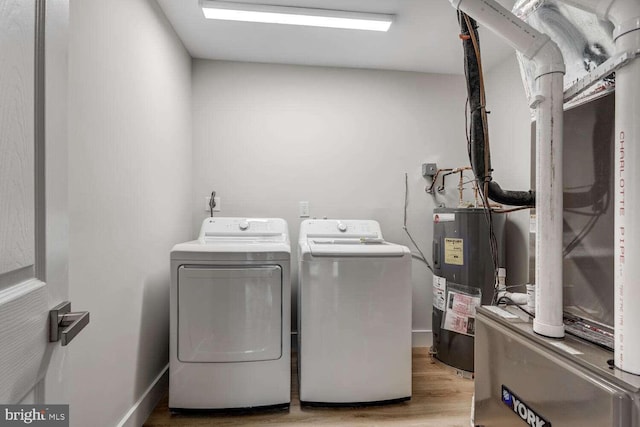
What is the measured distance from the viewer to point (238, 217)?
2371 millimetres

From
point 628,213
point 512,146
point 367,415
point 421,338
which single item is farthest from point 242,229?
point 512,146

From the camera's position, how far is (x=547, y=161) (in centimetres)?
75

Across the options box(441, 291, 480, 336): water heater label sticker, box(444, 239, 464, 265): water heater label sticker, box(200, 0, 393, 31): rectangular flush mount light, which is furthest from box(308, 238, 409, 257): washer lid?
box(200, 0, 393, 31): rectangular flush mount light

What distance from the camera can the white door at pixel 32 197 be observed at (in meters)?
0.46

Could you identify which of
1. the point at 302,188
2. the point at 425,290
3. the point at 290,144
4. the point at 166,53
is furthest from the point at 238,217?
the point at 425,290

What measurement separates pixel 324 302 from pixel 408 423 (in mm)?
817

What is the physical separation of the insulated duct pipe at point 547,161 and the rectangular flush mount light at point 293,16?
1.25 m

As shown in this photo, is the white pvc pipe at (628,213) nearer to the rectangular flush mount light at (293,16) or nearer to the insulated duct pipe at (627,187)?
the insulated duct pipe at (627,187)

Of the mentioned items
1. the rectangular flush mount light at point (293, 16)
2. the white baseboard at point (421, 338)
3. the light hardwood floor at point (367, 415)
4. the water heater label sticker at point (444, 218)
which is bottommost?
the light hardwood floor at point (367, 415)

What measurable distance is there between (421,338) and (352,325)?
47.7 inches

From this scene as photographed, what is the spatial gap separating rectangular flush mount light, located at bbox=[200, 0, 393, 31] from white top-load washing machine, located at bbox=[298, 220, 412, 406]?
1.47 meters

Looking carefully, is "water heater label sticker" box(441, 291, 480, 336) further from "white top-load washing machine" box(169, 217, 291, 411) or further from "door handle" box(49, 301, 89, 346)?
"door handle" box(49, 301, 89, 346)

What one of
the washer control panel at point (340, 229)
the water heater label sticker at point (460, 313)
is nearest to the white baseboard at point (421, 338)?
the water heater label sticker at point (460, 313)

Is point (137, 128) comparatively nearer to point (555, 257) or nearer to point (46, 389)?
point (46, 389)
